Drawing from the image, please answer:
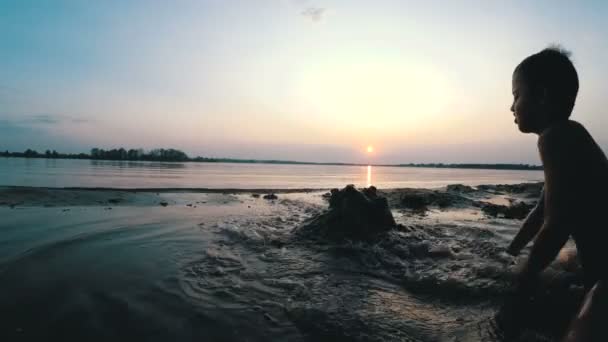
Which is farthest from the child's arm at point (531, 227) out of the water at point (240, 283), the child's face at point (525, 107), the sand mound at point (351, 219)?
the sand mound at point (351, 219)

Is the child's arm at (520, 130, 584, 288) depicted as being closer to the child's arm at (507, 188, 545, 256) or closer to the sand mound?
the child's arm at (507, 188, 545, 256)

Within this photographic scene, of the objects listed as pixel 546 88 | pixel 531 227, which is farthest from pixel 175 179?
pixel 546 88

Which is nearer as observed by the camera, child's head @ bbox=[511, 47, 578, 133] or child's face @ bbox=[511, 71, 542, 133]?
child's head @ bbox=[511, 47, 578, 133]

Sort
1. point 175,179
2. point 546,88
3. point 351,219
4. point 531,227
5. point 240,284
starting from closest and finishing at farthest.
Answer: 1. point 546,88
2. point 531,227
3. point 240,284
4. point 351,219
5. point 175,179

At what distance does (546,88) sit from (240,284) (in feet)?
13.8

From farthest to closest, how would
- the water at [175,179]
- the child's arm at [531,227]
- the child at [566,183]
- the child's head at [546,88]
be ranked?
the water at [175,179], the child's arm at [531,227], the child's head at [546,88], the child at [566,183]

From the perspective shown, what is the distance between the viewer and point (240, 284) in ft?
15.2

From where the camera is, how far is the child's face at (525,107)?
9.44ft

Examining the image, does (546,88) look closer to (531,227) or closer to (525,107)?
(525,107)

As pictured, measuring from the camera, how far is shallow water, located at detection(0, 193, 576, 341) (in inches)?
128

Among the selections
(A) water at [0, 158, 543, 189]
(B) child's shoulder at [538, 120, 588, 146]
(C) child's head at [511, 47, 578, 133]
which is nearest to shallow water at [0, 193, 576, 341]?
(B) child's shoulder at [538, 120, 588, 146]

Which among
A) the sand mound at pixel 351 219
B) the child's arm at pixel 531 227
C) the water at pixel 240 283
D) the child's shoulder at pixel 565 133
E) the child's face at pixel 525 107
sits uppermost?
the child's face at pixel 525 107

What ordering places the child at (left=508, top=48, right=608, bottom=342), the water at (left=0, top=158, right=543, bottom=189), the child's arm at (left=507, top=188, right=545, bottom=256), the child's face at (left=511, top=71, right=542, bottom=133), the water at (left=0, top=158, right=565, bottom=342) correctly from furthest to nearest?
the water at (left=0, top=158, right=543, bottom=189) → the child's arm at (left=507, top=188, right=545, bottom=256) → the water at (left=0, top=158, right=565, bottom=342) → the child's face at (left=511, top=71, right=542, bottom=133) → the child at (left=508, top=48, right=608, bottom=342)

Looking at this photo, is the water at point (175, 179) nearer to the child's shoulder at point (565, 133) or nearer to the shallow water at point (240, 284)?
the shallow water at point (240, 284)
